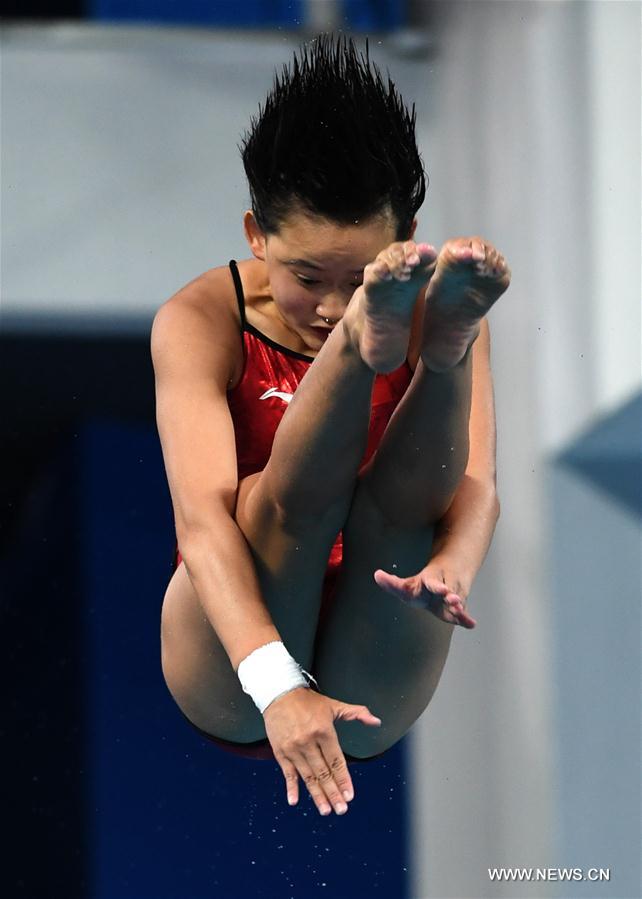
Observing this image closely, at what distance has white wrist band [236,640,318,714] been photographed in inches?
77.9

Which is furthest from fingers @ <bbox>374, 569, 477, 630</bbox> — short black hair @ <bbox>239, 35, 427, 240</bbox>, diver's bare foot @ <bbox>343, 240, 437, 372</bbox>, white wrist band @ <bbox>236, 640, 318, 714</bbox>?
short black hair @ <bbox>239, 35, 427, 240</bbox>

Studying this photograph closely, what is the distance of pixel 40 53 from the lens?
430 centimetres

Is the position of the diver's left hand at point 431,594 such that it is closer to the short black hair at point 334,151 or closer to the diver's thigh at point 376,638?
the diver's thigh at point 376,638

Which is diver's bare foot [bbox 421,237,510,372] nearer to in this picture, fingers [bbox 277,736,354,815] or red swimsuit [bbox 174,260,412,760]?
red swimsuit [bbox 174,260,412,760]

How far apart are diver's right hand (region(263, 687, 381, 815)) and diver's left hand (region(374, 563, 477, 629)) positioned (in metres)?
0.17

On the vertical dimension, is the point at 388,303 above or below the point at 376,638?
above

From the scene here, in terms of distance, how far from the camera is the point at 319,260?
221 cm

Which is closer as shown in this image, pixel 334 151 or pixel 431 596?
pixel 431 596

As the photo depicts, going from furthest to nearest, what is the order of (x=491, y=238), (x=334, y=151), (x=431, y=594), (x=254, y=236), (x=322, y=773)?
1. (x=491, y=238)
2. (x=254, y=236)
3. (x=334, y=151)
4. (x=431, y=594)
5. (x=322, y=773)

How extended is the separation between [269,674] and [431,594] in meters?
0.24

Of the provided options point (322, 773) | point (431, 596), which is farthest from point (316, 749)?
point (431, 596)

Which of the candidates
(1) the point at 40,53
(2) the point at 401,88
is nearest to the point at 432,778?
(2) the point at 401,88

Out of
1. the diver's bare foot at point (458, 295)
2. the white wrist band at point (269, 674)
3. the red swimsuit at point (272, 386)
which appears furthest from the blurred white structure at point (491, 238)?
the white wrist band at point (269, 674)

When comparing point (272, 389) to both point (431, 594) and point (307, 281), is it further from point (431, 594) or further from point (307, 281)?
point (431, 594)
